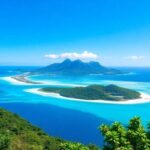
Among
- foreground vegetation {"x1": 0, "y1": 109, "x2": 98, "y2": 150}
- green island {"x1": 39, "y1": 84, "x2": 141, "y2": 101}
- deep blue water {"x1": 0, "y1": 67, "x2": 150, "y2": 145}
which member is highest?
green island {"x1": 39, "y1": 84, "x2": 141, "y2": 101}

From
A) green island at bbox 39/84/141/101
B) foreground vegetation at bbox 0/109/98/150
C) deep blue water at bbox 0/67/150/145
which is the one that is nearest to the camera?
foreground vegetation at bbox 0/109/98/150

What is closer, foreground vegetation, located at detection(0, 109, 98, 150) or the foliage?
the foliage

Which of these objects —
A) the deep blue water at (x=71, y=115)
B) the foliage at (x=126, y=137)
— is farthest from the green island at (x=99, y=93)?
the foliage at (x=126, y=137)

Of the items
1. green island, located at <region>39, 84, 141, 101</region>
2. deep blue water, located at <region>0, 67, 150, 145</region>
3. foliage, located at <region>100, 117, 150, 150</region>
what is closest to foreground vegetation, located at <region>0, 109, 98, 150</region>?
foliage, located at <region>100, 117, 150, 150</region>

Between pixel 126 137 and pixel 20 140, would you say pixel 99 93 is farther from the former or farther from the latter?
pixel 126 137

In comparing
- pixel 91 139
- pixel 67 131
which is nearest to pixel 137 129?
pixel 91 139

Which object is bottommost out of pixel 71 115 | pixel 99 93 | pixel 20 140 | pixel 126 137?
pixel 71 115

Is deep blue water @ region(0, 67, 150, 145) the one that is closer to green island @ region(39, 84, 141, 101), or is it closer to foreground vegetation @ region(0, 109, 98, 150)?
green island @ region(39, 84, 141, 101)

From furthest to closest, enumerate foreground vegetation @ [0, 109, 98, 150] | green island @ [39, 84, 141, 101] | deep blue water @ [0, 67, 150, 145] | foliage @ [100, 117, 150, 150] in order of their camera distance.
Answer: green island @ [39, 84, 141, 101]
deep blue water @ [0, 67, 150, 145]
foreground vegetation @ [0, 109, 98, 150]
foliage @ [100, 117, 150, 150]

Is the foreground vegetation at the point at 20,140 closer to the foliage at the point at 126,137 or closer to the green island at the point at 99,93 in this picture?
the foliage at the point at 126,137

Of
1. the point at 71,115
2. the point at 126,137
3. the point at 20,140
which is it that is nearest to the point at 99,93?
the point at 71,115
